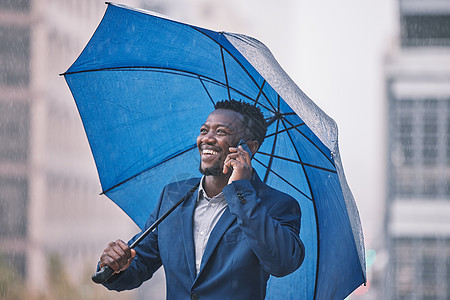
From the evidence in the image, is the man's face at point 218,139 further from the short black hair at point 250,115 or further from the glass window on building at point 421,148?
the glass window on building at point 421,148

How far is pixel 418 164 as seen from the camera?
69.1 feet

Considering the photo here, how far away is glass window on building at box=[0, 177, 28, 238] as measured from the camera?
35969 mm

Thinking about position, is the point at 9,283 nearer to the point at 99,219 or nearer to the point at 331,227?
the point at 99,219

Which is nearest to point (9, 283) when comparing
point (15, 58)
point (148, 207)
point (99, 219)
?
point (15, 58)

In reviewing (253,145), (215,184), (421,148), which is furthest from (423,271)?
(215,184)

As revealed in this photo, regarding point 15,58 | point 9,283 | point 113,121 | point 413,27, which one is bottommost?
point 9,283

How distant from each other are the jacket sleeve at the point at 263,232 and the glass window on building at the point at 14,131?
35194 mm

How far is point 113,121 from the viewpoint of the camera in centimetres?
296

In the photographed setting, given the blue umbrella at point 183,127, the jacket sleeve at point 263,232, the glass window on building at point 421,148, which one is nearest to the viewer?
the jacket sleeve at point 263,232

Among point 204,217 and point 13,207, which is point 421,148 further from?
point 13,207

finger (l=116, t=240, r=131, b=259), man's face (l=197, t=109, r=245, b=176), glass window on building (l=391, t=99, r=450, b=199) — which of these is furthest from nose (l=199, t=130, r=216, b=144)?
glass window on building (l=391, t=99, r=450, b=199)

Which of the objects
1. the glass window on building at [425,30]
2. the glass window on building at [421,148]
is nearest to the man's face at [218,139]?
the glass window on building at [425,30]

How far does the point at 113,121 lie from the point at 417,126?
1882 centimetres

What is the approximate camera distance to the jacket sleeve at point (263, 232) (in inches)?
86.6
